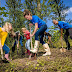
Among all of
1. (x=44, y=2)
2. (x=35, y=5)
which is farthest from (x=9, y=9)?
(x=44, y=2)

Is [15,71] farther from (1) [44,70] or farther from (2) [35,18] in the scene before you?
(2) [35,18]

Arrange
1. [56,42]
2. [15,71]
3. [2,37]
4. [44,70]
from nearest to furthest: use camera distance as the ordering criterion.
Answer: [44,70], [15,71], [2,37], [56,42]

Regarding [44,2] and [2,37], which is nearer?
[2,37]

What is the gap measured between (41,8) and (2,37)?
536cm

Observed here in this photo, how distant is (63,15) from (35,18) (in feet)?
31.0

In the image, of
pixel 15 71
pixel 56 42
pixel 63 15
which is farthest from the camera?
pixel 63 15

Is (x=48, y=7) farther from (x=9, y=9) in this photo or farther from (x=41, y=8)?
(x=9, y=9)

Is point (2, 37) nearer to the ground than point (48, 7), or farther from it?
nearer to the ground

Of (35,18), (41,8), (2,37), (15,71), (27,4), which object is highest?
(27,4)

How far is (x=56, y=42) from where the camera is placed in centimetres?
891

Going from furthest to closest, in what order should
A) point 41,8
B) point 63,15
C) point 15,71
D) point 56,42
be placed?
1. point 63,15
2. point 56,42
3. point 41,8
4. point 15,71

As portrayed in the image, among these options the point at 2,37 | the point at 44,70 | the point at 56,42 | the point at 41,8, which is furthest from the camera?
the point at 56,42

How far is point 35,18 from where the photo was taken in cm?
381

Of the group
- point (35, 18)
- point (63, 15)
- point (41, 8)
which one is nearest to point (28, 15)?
point (35, 18)
